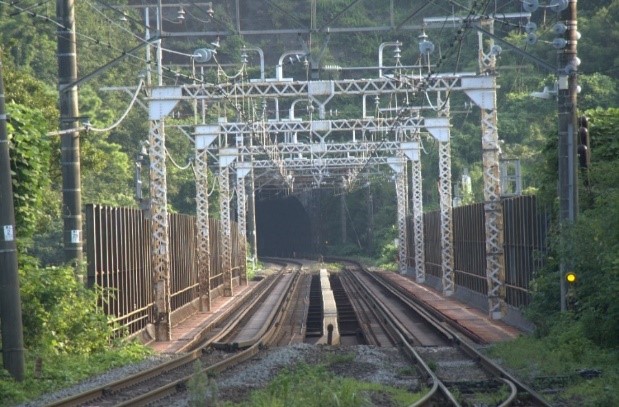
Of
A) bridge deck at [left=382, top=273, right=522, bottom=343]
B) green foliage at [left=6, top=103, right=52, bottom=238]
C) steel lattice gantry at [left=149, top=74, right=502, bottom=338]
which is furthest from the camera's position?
steel lattice gantry at [left=149, top=74, right=502, bottom=338]

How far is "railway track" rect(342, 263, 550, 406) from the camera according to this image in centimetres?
1620

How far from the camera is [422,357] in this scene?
919 inches

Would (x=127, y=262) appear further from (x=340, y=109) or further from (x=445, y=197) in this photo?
(x=340, y=109)

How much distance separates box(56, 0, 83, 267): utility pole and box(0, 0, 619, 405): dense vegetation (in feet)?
1.33

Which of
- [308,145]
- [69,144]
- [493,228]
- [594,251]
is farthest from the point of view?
[308,145]

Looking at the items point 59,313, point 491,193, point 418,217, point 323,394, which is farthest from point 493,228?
point 418,217

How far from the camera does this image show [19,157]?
857 inches

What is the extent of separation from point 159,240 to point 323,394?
17.2 metres

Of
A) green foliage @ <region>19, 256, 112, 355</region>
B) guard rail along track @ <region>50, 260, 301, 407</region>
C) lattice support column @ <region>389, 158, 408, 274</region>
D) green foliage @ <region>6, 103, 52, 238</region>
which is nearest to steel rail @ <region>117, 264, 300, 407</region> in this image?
guard rail along track @ <region>50, 260, 301, 407</region>

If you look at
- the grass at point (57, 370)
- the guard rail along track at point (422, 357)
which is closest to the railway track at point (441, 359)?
the guard rail along track at point (422, 357)

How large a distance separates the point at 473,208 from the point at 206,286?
9222 millimetres

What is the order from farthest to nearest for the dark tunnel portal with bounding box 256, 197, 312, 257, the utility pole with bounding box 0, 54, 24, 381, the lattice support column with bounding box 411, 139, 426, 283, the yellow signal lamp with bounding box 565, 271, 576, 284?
the dark tunnel portal with bounding box 256, 197, 312, 257 < the lattice support column with bounding box 411, 139, 426, 283 < the yellow signal lamp with bounding box 565, 271, 576, 284 < the utility pole with bounding box 0, 54, 24, 381

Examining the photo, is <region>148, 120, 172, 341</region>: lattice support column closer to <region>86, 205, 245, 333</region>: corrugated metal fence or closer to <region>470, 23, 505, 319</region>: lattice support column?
<region>86, 205, 245, 333</region>: corrugated metal fence

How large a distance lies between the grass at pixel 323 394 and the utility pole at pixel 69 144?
612 centimetres
